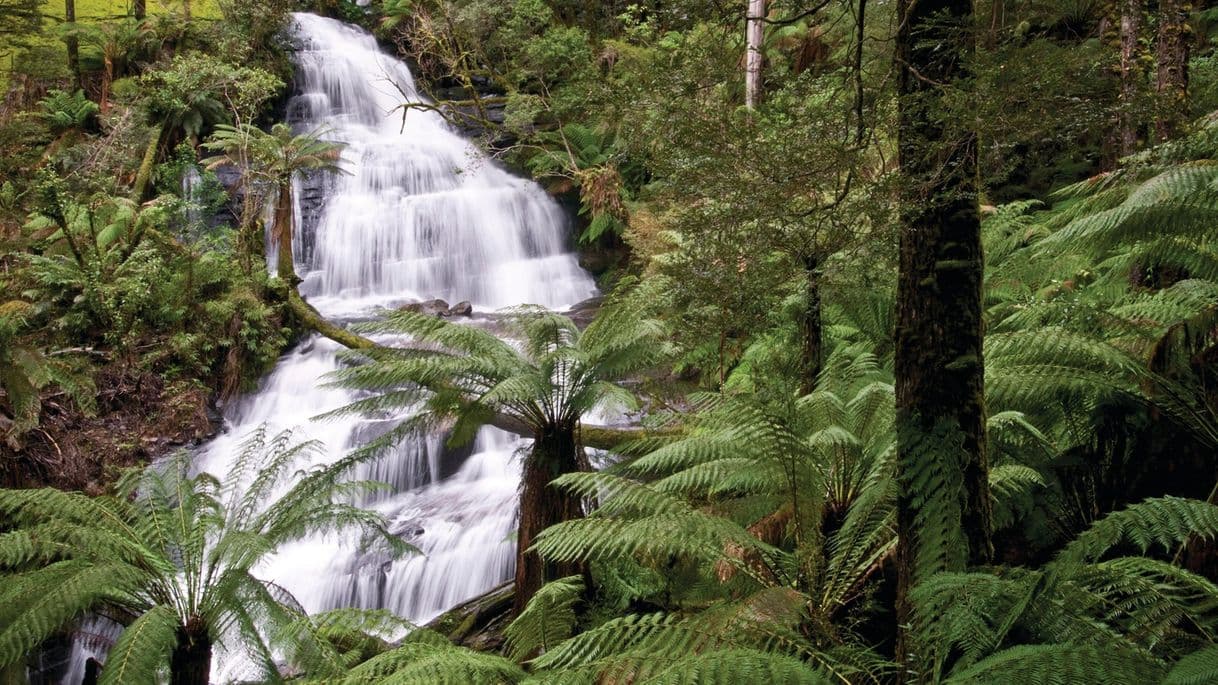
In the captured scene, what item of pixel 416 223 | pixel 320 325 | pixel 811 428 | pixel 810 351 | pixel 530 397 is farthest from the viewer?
pixel 416 223

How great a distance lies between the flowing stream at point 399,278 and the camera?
243 inches

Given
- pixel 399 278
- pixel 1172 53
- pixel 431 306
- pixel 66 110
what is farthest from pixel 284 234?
pixel 1172 53

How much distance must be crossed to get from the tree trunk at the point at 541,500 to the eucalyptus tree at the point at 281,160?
7017 mm

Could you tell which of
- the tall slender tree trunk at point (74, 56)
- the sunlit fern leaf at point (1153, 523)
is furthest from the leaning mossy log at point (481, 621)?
the tall slender tree trunk at point (74, 56)

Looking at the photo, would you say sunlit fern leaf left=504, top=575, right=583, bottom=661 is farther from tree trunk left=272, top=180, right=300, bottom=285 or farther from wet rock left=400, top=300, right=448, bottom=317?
tree trunk left=272, top=180, right=300, bottom=285

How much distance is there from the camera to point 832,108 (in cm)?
229

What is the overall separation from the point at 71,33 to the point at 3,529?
11621 mm

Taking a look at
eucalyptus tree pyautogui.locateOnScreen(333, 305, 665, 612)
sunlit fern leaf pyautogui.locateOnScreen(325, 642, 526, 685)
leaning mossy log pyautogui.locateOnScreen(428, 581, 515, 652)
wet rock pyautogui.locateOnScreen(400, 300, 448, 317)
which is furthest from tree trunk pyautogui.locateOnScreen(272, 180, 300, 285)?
sunlit fern leaf pyautogui.locateOnScreen(325, 642, 526, 685)

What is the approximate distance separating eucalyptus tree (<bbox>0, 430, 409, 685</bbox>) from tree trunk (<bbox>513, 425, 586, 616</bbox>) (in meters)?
0.78

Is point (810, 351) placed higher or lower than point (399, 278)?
lower

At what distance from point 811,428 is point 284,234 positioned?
28.9 feet

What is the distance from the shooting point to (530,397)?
394cm

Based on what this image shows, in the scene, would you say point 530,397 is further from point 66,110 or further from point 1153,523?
point 66,110

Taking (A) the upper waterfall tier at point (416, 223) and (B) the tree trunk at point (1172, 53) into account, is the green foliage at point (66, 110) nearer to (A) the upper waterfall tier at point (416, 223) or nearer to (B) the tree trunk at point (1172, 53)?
(A) the upper waterfall tier at point (416, 223)
